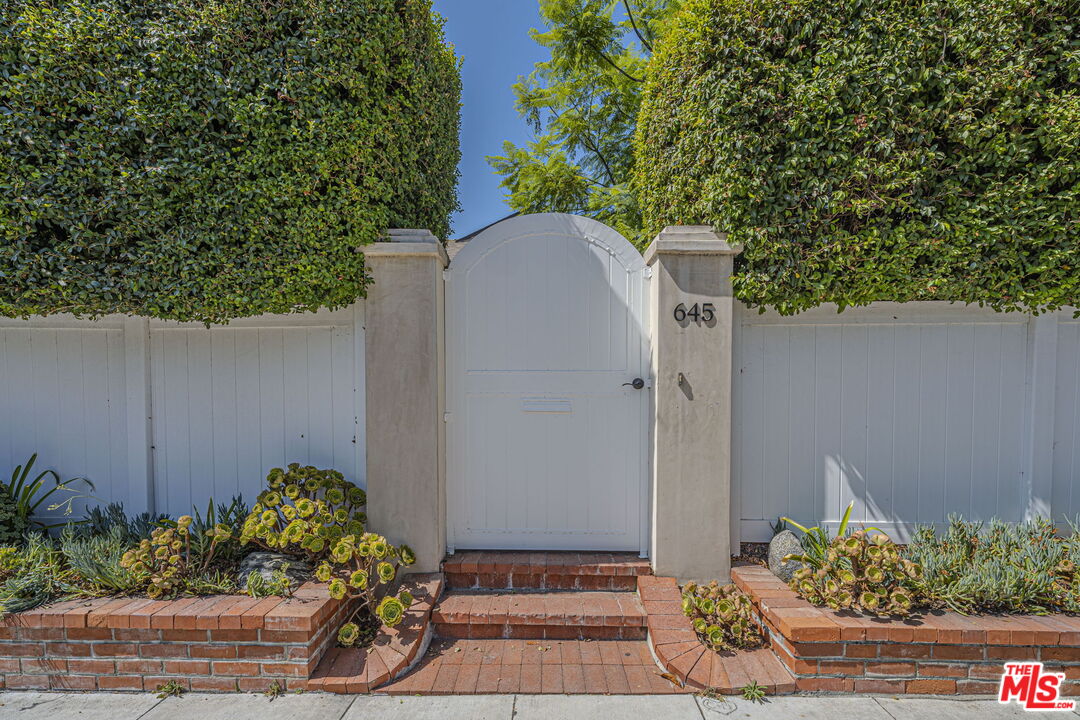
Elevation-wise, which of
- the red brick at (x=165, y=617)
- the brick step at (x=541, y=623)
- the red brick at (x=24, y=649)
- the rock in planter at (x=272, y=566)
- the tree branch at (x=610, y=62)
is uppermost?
the tree branch at (x=610, y=62)

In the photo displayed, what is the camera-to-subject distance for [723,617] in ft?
8.49

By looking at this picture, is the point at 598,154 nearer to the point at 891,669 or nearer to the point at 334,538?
the point at 334,538

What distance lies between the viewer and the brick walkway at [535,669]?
236 centimetres

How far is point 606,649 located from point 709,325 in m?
2.09

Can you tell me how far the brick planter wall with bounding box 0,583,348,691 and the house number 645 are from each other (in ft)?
8.91

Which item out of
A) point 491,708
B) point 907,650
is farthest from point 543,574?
point 907,650

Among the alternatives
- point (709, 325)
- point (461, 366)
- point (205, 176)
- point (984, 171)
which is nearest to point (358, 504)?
point (461, 366)

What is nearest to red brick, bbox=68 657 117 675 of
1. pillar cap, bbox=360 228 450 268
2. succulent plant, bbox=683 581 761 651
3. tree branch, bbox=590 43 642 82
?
pillar cap, bbox=360 228 450 268

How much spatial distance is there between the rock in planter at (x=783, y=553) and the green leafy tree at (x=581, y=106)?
5.15 meters

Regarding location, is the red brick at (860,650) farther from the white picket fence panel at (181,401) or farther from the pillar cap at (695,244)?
the white picket fence panel at (181,401)

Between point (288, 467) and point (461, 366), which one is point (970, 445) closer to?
point (461, 366)

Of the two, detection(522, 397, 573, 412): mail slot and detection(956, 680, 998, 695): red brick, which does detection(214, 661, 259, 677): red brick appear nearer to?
detection(522, 397, 573, 412): mail slot

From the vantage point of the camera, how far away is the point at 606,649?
2672 mm

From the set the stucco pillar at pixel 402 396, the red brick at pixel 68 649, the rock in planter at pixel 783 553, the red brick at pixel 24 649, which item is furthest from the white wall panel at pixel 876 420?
the red brick at pixel 24 649
